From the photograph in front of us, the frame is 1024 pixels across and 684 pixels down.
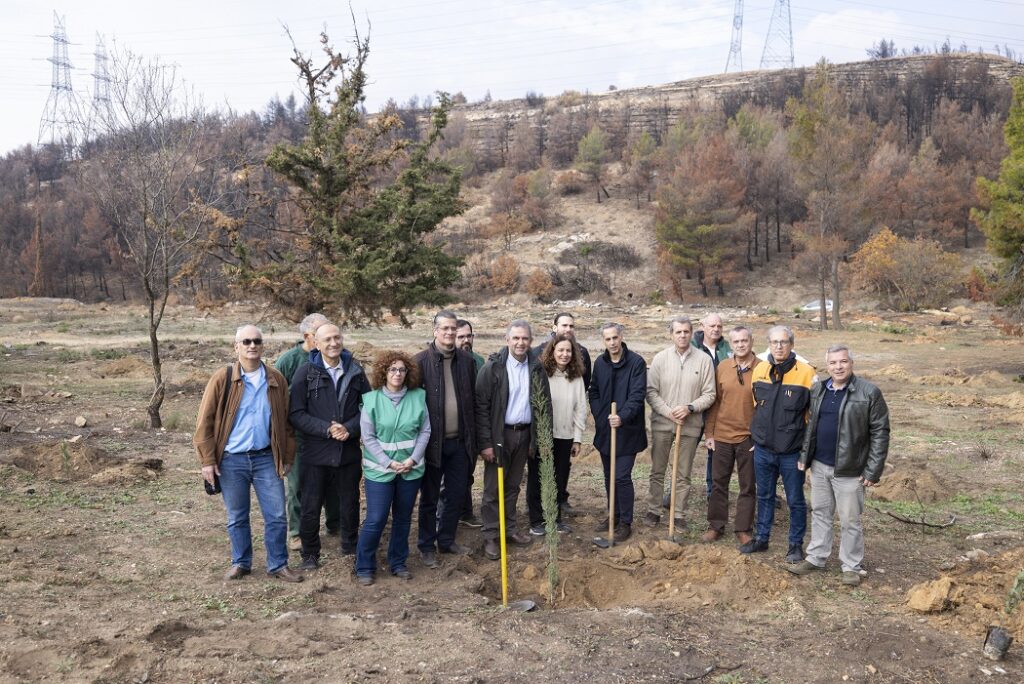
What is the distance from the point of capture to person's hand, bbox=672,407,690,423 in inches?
267

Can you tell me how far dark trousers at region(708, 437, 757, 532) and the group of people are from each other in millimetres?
12

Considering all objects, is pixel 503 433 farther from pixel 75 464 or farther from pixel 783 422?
pixel 75 464

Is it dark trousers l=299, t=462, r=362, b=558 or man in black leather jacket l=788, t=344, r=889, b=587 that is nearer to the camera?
man in black leather jacket l=788, t=344, r=889, b=587

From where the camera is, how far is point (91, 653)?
4.28m

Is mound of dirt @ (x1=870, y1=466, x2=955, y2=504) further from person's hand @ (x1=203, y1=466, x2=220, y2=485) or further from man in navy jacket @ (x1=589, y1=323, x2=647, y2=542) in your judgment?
person's hand @ (x1=203, y1=466, x2=220, y2=485)

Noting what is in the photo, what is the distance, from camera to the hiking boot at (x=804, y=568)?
19.7 ft

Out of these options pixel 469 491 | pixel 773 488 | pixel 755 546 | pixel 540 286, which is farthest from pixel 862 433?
pixel 540 286

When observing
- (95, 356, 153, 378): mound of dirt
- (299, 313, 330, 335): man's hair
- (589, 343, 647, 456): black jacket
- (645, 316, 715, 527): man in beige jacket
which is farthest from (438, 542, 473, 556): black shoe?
(95, 356, 153, 378): mound of dirt

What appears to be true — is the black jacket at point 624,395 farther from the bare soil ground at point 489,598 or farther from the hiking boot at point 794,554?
the hiking boot at point 794,554

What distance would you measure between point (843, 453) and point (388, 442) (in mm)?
3377

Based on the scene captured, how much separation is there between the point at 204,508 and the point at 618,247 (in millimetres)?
54066

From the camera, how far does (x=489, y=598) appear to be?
593 cm

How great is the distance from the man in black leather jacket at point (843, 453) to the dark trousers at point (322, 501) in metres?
3.52

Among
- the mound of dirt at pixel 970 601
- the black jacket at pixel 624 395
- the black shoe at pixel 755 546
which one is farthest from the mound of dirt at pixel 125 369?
the mound of dirt at pixel 970 601
